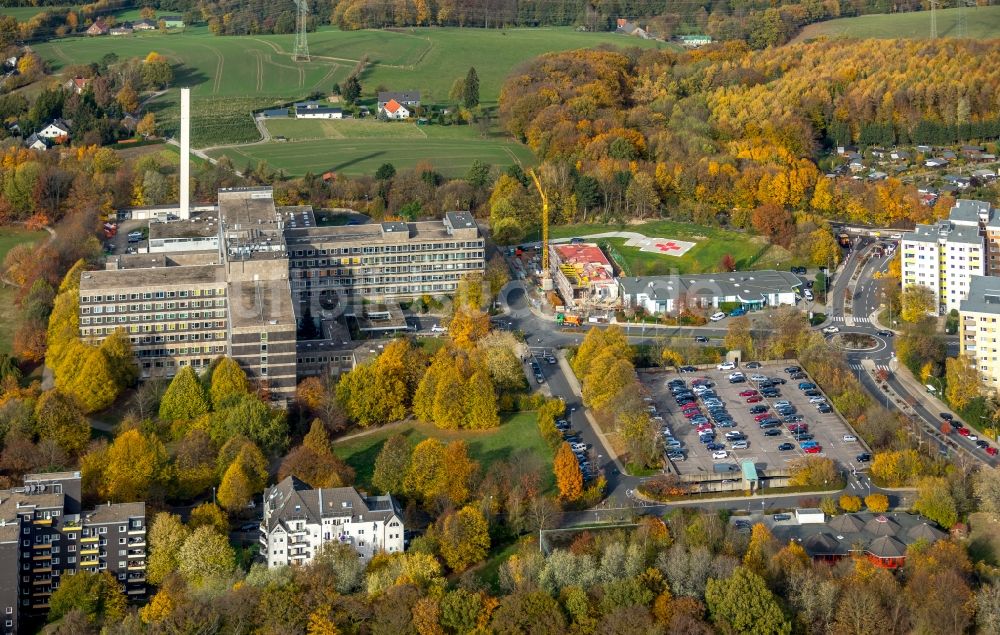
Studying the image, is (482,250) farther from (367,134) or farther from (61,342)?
(367,134)

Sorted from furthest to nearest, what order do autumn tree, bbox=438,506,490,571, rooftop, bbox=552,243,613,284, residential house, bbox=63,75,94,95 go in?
1. residential house, bbox=63,75,94,95
2. rooftop, bbox=552,243,613,284
3. autumn tree, bbox=438,506,490,571

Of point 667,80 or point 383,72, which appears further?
point 383,72

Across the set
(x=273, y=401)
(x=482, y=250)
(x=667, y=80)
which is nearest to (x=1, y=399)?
(x=273, y=401)

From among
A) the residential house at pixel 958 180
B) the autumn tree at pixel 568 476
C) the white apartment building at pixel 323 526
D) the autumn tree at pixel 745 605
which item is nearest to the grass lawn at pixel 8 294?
the white apartment building at pixel 323 526

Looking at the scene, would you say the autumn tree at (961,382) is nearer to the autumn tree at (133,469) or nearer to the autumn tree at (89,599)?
the autumn tree at (133,469)

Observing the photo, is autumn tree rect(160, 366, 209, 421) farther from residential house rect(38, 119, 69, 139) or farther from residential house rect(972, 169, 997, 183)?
residential house rect(972, 169, 997, 183)

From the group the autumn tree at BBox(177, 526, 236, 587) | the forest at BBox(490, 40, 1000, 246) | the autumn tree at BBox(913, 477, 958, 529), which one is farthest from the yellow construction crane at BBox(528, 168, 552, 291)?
the autumn tree at BBox(177, 526, 236, 587)
